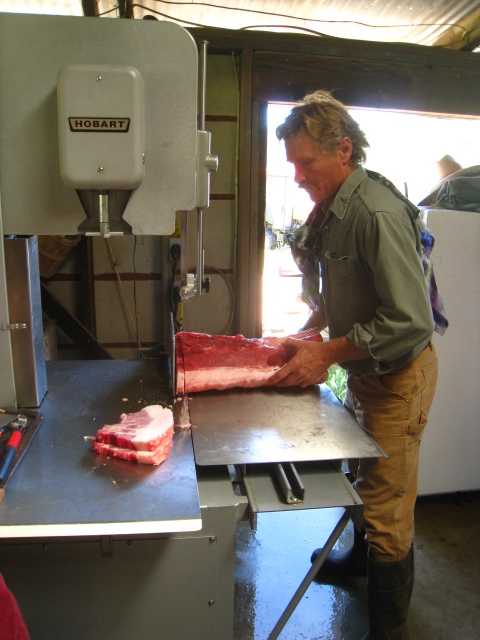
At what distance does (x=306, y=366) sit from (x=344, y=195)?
1.82ft

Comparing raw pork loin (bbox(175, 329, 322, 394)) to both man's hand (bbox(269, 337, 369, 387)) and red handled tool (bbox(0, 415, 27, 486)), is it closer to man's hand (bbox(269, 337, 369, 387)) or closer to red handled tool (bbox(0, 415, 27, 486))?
man's hand (bbox(269, 337, 369, 387))

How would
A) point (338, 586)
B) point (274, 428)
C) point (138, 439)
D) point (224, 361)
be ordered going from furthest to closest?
point (338, 586), point (224, 361), point (274, 428), point (138, 439)

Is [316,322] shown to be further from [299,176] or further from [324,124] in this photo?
[324,124]

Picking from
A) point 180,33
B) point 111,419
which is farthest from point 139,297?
point 180,33

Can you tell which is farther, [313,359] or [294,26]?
[294,26]

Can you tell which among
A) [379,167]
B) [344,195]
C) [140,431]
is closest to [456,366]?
[344,195]

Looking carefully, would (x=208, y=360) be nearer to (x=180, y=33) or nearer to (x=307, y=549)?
(x=180, y=33)

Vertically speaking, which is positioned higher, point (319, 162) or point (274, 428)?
point (319, 162)

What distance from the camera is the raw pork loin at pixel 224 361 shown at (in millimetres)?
1573

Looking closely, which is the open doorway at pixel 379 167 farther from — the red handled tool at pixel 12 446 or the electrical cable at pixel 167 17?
the red handled tool at pixel 12 446

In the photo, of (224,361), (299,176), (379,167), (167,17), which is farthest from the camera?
(379,167)

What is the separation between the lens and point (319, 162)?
1705mm

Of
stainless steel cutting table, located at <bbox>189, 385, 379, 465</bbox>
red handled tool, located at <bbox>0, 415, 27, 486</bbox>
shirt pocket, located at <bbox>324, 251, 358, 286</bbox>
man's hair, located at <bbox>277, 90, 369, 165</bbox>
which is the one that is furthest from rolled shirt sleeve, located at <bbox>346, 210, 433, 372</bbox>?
red handled tool, located at <bbox>0, 415, 27, 486</bbox>

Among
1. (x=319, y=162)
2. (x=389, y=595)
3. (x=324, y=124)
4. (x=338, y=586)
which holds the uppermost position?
(x=324, y=124)
